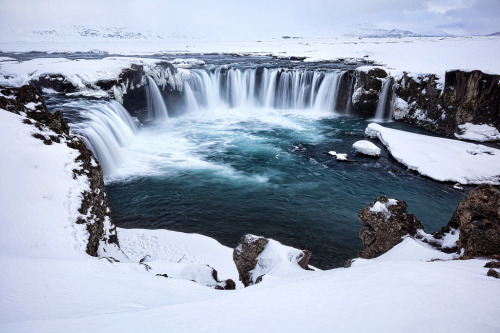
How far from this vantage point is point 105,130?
1574cm

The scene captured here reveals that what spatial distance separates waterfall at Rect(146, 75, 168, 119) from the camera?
980 inches

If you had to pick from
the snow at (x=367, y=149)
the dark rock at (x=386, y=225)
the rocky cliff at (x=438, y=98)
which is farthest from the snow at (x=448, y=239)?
the rocky cliff at (x=438, y=98)

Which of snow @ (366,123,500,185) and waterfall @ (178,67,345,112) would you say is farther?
waterfall @ (178,67,345,112)

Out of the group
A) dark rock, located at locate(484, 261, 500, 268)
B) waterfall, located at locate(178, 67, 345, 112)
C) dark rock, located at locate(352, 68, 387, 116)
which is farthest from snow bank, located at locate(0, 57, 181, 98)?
dark rock, located at locate(484, 261, 500, 268)

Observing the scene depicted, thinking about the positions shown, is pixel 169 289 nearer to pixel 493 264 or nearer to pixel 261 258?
pixel 261 258

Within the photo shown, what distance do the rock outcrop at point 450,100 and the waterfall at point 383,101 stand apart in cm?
120

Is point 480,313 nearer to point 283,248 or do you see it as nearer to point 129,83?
point 283,248

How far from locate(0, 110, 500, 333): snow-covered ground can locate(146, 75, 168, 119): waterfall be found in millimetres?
Answer: 19490

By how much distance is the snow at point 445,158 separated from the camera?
45.0 feet

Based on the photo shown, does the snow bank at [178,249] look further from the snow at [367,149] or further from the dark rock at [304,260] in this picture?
the snow at [367,149]

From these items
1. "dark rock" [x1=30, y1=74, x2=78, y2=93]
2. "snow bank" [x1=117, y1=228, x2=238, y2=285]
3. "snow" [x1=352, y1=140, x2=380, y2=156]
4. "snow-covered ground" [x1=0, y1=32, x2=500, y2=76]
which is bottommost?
"snow bank" [x1=117, y1=228, x2=238, y2=285]

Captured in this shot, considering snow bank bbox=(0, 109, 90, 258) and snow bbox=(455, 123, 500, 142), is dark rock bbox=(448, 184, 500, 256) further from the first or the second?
snow bbox=(455, 123, 500, 142)

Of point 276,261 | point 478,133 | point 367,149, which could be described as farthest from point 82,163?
point 478,133

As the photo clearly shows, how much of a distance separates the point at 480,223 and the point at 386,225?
1.85 m
